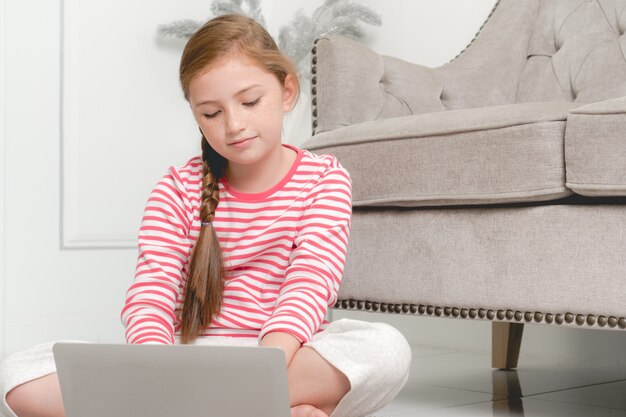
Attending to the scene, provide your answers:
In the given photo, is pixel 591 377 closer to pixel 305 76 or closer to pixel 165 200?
pixel 165 200

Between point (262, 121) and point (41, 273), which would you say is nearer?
point (262, 121)

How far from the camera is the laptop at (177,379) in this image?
823mm

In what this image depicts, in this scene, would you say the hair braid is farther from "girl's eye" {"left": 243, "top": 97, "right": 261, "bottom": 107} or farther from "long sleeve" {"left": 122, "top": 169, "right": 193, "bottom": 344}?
"girl's eye" {"left": 243, "top": 97, "right": 261, "bottom": 107}

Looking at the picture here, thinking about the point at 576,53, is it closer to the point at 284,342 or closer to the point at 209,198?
the point at 209,198

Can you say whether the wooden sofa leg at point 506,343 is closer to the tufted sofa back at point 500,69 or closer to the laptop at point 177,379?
the tufted sofa back at point 500,69

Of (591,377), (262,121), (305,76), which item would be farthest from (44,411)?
(305,76)

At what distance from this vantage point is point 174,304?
1.20 m

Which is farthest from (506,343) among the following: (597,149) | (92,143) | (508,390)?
(92,143)

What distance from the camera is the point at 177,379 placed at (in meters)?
0.84

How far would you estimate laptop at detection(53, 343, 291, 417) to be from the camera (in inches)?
32.4

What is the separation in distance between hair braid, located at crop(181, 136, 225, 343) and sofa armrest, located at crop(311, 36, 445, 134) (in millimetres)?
523

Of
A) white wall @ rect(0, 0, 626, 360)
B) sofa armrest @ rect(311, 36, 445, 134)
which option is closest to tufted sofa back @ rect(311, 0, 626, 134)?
sofa armrest @ rect(311, 36, 445, 134)

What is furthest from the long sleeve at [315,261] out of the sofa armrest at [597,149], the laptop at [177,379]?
the sofa armrest at [597,149]

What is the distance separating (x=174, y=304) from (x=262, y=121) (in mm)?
269
